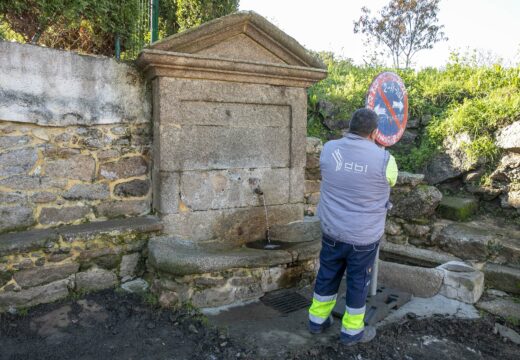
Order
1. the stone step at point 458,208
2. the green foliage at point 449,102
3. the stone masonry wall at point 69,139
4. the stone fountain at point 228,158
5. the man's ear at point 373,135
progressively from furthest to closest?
the green foliage at point 449,102 → the stone step at point 458,208 → the stone fountain at point 228,158 → the stone masonry wall at point 69,139 → the man's ear at point 373,135

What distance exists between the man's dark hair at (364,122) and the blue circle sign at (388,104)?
0.27 meters

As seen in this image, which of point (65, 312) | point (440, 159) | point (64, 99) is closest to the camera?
point (65, 312)

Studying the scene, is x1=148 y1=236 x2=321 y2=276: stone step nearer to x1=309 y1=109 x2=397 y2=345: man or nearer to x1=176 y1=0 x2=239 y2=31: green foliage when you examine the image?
x1=309 y1=109 x2=397 y2=345: man

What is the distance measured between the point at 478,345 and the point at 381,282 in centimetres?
120

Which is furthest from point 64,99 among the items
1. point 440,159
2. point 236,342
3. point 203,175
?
point 440,159

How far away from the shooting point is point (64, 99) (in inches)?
138

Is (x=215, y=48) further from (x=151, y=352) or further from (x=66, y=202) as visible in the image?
(x=151, y=352)

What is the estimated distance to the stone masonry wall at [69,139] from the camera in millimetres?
3336

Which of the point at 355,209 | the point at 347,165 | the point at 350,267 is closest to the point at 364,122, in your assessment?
the point at 347,165

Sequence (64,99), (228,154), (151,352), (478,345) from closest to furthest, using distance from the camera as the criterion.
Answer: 1. (151,352)
2. (478,345)
3. (64,99)
4. (228,154)

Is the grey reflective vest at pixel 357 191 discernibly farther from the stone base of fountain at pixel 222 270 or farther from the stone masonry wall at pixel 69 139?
the stone masonry wall at pixel 69 139

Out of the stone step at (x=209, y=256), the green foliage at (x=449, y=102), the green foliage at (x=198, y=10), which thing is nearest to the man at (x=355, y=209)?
the stone step at (x=209, y=256)

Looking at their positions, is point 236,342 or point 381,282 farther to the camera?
point 381,282

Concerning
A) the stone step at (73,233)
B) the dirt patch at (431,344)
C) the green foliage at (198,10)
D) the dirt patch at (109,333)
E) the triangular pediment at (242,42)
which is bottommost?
the dirt patch at (431,344)
